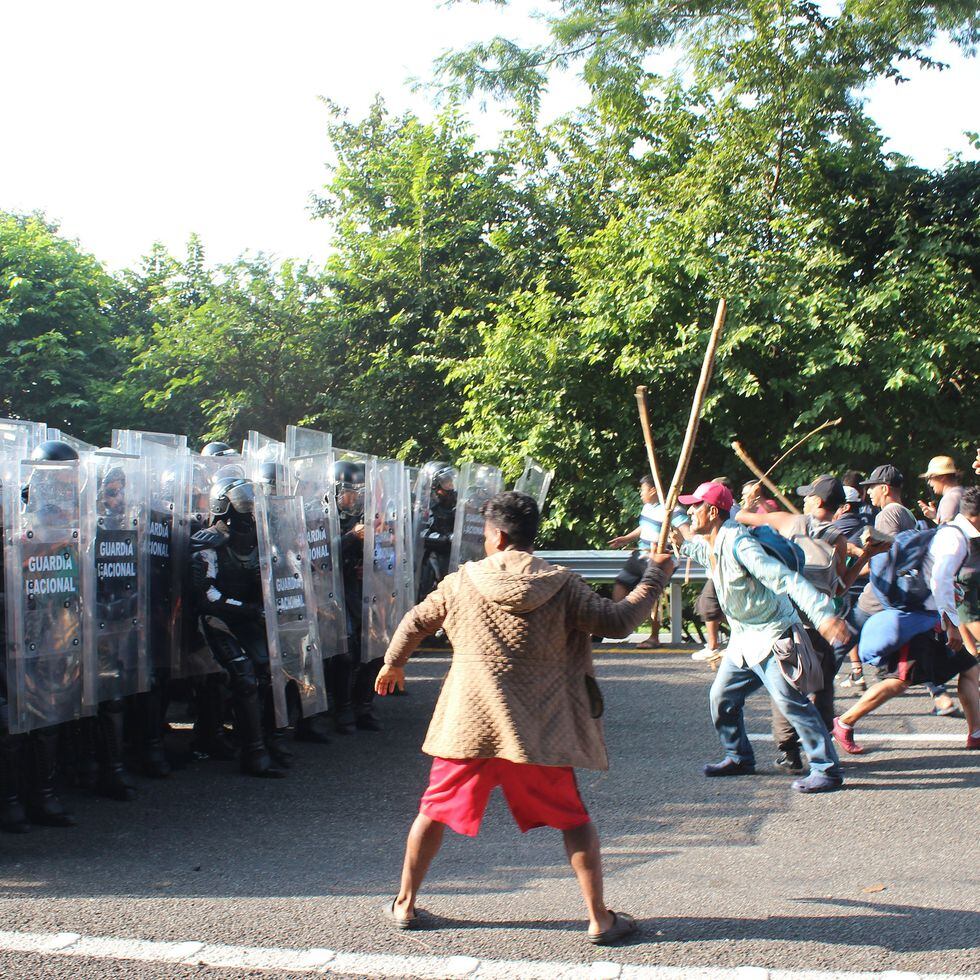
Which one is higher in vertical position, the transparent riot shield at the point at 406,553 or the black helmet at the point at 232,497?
Answer: the black helmet at the point at 232,497

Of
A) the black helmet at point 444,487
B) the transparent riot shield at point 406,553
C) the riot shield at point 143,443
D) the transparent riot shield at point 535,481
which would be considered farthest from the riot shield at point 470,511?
the riot shield at point 143,443

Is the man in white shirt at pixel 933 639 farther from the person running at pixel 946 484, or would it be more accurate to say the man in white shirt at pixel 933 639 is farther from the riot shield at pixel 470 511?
the riot shield at pixel 470 511

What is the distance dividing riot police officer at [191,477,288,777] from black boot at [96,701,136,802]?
711 millimetres

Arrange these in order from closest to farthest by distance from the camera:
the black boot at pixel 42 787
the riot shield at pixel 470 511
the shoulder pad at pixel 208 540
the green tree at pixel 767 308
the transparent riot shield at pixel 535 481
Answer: the black boot at pixel 42 787
the shoulder pad at pixel 208 540
the riot shield at pixel 470 511
the transparent riot shield at pixel 535 481
the green tree at pixel 767 308

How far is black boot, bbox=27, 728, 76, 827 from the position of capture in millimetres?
5875

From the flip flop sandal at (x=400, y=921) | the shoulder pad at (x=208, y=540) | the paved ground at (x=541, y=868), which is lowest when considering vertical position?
the paved ground at (x=541, y=868)

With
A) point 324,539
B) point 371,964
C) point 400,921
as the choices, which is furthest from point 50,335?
point 371,964

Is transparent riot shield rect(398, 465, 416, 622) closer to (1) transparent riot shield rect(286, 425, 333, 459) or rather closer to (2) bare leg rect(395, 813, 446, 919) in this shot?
(1) transparent riot shield rect(286, 425, 333, 459)

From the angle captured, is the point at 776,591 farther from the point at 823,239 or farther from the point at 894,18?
the point at 823,239

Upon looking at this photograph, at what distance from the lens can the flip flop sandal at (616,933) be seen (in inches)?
163

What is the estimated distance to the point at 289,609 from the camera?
7.25m

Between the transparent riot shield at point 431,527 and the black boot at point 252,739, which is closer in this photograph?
the black boot at point 252,739

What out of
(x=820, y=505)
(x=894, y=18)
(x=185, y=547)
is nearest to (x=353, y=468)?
(x=185, y=547)

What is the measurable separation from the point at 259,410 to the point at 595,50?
16768 millimetres
